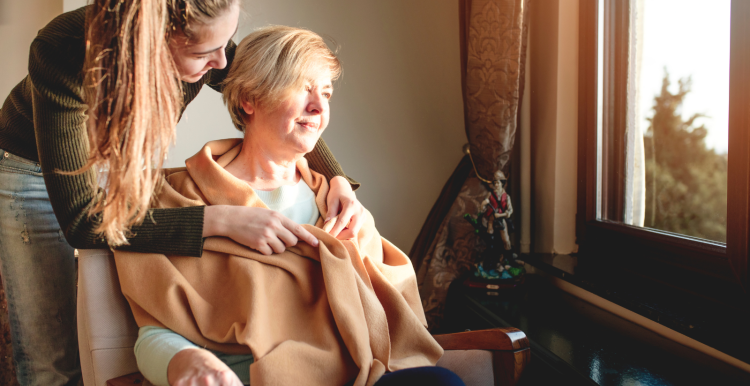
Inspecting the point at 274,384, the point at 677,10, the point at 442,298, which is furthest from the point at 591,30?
the point at 274,384

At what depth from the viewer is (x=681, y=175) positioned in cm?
153

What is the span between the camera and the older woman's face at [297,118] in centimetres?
120

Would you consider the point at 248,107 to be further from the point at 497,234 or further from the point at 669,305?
the point at 669,305

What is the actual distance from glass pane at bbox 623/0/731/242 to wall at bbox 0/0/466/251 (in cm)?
103

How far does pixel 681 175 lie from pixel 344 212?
1.08 m

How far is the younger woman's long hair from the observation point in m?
0.72

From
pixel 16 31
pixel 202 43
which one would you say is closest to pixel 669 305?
pixel 202 43

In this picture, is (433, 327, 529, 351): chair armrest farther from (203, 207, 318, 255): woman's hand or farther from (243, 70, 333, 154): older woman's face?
(243, 70, 333, 154): older woman's face

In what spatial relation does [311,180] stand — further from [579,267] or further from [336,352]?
[579,267]

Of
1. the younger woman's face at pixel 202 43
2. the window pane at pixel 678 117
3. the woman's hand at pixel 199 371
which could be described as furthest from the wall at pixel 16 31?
the window pane at pixel 678 117

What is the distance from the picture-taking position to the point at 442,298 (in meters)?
2.12

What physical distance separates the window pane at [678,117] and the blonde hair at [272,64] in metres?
1.10

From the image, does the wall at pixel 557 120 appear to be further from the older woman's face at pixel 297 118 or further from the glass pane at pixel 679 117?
the older woman's face at pixel 297 118

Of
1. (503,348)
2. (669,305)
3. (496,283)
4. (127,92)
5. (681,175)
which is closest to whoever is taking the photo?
(127,92)
